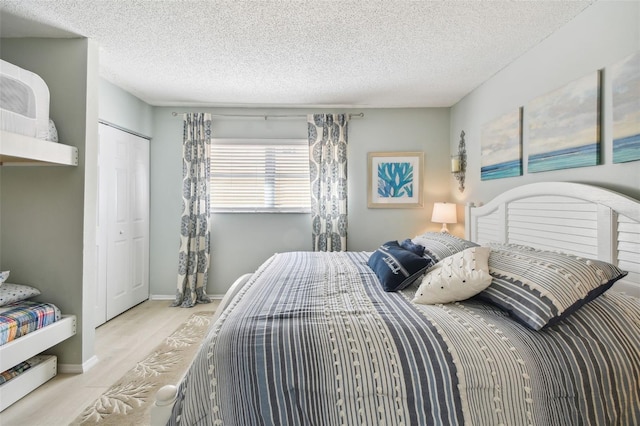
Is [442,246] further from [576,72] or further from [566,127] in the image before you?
[576,72]

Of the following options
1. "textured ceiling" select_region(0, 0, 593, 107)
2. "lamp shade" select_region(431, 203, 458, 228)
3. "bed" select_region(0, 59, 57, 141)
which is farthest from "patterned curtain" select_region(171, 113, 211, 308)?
"lamp shade" select_region(431, 203, 458, 228)

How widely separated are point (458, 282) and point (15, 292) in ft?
9.55

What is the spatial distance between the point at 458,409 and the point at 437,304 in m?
0.58

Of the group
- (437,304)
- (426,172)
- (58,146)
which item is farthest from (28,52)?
(426,172)

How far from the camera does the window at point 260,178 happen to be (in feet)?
14.1

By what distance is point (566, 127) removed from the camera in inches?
87.7

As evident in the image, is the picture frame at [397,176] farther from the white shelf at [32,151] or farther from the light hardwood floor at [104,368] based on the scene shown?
the white shelf at [32,151]

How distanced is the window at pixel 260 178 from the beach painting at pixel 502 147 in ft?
6.81

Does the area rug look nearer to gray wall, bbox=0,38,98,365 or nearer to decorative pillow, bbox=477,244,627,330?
gray wall, bbox=0,38,98,365

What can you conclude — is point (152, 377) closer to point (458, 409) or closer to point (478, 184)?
point (458, 409)

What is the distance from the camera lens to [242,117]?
4.26 m

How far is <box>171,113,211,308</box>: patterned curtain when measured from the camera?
414 centimetres

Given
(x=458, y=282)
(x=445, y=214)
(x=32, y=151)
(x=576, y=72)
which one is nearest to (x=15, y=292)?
(x=32, y=151)

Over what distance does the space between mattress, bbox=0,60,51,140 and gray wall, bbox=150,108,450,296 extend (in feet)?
6.78
